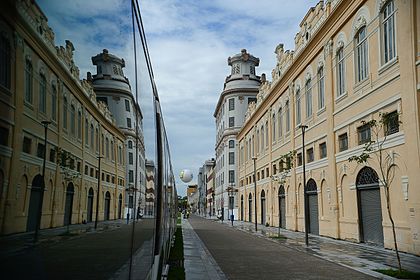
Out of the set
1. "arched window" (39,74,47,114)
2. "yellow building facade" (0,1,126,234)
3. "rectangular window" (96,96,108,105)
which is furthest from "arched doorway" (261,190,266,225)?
"arched window" (39,74,47,114)

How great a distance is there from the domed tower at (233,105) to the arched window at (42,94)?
72.4 m

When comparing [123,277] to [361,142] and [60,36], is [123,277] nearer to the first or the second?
[60,36]

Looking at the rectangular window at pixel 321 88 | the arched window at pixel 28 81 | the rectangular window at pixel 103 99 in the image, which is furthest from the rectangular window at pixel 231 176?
the arched window at pixel 28 81

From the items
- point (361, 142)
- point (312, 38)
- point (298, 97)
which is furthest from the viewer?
point (298, 97)

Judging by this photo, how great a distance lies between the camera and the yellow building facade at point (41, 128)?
4.22ft

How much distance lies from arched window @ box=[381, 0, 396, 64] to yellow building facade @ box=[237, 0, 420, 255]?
5 cm

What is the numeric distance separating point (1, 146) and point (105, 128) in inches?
45.2

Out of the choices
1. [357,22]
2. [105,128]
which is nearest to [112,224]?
[105,128]

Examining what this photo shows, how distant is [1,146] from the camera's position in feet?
4.10

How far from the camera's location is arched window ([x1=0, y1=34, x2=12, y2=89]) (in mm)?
1259

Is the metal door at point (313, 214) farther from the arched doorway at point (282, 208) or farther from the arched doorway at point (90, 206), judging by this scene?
the arched doorway at point (90, 206)

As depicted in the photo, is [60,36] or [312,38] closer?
[60,36]

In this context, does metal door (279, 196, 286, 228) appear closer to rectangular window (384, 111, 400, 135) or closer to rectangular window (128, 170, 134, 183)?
rectangular window (384, 111, 400, 135)

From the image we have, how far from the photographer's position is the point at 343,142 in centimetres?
2625
